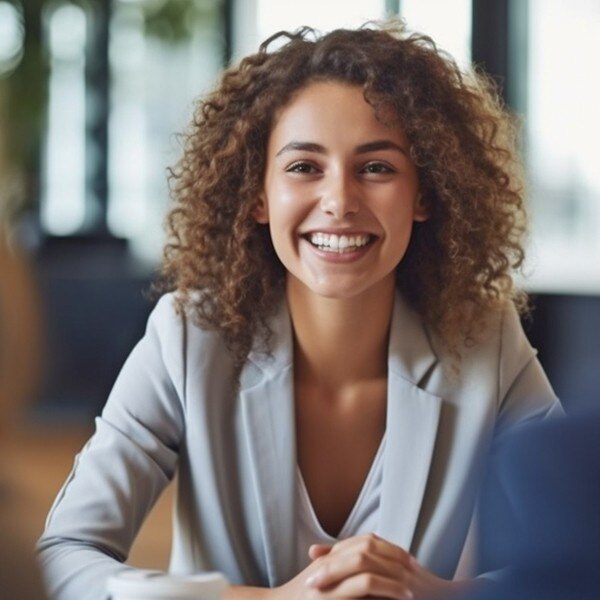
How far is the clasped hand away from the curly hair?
42cm

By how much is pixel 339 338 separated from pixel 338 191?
23cm

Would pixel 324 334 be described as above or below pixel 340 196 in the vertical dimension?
below

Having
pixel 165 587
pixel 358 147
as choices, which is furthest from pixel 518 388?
pixel 165 587

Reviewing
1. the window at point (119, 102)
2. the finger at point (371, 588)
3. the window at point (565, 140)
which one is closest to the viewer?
the finger at point (371, 588)

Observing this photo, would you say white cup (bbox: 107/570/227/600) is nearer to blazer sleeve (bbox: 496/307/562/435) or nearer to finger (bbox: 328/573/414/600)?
finger (bbox: 328/573/414/600)

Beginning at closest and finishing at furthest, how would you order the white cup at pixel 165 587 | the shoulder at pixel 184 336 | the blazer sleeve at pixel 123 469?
the white cup at pixel 165 587, the blazer sleeve at pixel 123 469, the shoulder at pixel 184 336

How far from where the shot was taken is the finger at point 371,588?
1.39 meters

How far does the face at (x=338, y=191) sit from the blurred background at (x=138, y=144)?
309 centimetres

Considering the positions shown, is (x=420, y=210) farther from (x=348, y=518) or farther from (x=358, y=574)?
(x=358, y=574)

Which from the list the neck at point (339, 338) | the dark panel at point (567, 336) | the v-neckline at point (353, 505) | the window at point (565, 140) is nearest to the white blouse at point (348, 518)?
the v-neckline at point (353, 505)

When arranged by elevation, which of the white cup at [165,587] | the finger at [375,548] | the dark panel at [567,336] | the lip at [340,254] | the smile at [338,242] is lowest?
the dark panel at [567,336]

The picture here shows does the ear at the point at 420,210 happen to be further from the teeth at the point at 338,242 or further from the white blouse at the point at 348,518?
the white blouse at the point at 348,518

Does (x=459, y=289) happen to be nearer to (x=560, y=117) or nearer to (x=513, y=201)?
(x=513, y=201)

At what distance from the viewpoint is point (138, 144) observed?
293 inches
